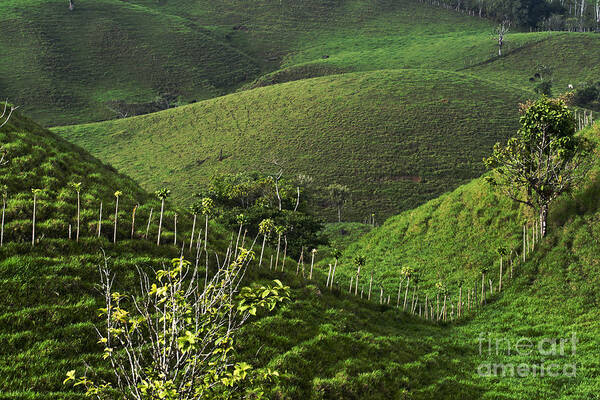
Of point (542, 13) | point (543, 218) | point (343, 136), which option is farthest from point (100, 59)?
point (542, 13)

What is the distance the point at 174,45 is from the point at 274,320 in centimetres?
16127

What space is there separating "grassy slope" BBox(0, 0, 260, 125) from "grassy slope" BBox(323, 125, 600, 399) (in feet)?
354

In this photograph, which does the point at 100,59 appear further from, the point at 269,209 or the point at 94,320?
the point at 94,320

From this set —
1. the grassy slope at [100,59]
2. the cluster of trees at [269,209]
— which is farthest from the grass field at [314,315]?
the grassy slope at [100,59]

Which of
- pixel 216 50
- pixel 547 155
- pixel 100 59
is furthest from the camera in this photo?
pixel 216 50

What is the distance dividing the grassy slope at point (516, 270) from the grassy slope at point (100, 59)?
354ft

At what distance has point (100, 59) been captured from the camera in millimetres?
131750

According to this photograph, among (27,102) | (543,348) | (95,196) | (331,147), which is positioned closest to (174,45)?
(27,102)

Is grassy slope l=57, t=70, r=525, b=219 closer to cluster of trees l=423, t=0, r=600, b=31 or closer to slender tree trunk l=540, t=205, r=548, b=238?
slender tree trunk l=540, t=205, r=548, b=238

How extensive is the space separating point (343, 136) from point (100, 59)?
10813 centimetres

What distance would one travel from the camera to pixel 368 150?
71562mm

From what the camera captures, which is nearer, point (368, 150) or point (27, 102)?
point (368, 150)

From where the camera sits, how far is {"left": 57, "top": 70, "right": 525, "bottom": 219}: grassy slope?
6488cm

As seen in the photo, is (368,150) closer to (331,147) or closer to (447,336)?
(331,147)
